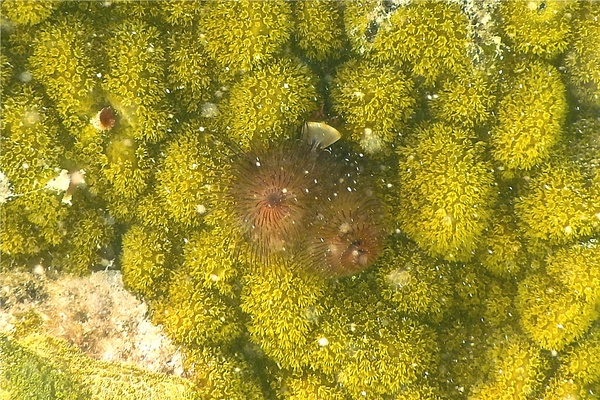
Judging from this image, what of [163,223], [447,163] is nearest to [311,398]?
[163,223]

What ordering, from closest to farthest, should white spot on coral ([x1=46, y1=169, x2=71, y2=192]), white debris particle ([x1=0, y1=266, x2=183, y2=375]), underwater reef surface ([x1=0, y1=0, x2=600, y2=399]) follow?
underwater reef surface ([x1=0, y1=0, x2=600, y2=399]), white debris particle ([x1=0, y1=266, x2=183, y2=375]), white spot on coral ([x1=46, y1=169, x2=71, y2=192])

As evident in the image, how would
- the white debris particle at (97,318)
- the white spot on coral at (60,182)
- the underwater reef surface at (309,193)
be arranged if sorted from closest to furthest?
the underwater reef surface at (309,193) → the white debris particle at (97,318) → the white spot on coral at (60,182)

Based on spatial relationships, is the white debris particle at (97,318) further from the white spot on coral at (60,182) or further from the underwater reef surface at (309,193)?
the white spot on coral at (60,182)

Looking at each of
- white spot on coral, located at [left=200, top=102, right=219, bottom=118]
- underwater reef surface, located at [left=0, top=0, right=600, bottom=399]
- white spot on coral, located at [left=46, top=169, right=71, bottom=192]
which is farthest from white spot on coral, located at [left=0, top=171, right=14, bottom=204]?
white spot on coral, located at [left=200, top=102, right=219, bottom=118]

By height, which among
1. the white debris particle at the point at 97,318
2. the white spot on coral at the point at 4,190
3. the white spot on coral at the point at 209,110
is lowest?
the white debris particle at the point at 97,318

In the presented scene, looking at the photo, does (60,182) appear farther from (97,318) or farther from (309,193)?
(309,193)

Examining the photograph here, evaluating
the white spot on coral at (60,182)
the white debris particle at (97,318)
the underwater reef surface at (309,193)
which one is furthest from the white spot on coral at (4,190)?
the white debris particle at (97,318)

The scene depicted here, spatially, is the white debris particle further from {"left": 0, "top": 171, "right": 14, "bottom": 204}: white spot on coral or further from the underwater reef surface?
{"left": 0, "top": 171, "right": 14, "bottom": 204}: white spot on coral

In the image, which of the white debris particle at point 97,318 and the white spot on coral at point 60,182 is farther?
the white spot on coral at point 60,182
